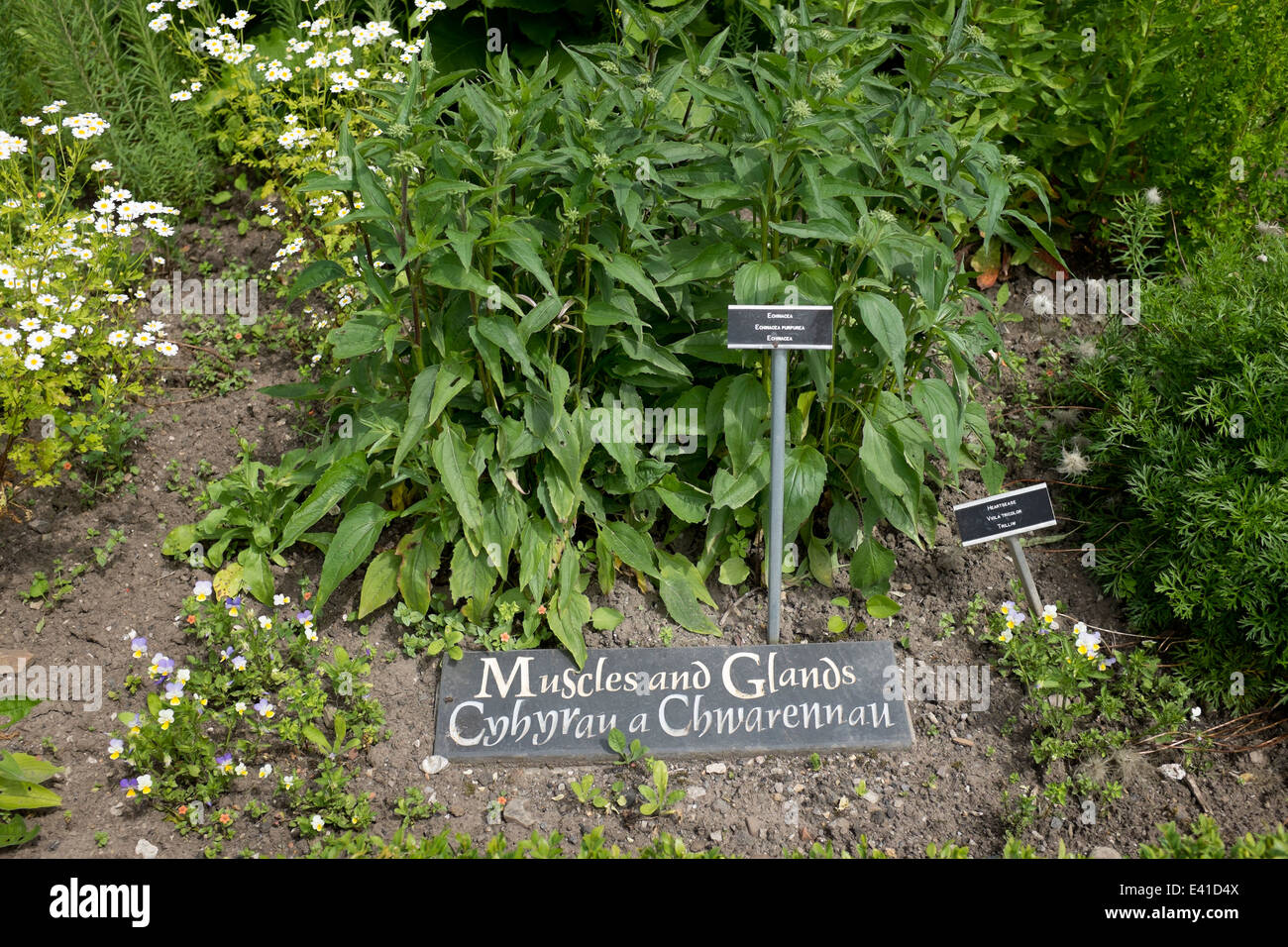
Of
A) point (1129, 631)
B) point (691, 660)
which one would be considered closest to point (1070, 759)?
point (1129, 631)

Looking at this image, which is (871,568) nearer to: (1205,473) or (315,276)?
(1205,473)

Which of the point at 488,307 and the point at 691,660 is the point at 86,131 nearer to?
the point at 488,307

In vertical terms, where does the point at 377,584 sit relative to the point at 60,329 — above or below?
below

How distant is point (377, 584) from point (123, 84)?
3.13 meters

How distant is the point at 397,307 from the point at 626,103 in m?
0.87

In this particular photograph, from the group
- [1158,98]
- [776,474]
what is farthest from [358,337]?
[1158,98]

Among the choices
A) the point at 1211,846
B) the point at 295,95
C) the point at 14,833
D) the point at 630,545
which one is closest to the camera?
the point at 1211,846

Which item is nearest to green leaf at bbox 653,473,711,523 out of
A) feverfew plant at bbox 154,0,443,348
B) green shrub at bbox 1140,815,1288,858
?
green shrub at bbox 1140,815,1288,858

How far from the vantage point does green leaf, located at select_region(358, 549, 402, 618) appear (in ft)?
10.6

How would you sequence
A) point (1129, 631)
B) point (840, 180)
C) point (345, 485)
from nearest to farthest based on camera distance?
point (840, 180)
point (345, 485)
point (1129, 631)

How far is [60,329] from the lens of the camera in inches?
131

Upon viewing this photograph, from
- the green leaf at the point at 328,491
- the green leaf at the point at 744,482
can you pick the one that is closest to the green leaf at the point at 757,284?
the green leaf at the point at 744,482

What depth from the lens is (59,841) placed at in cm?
277

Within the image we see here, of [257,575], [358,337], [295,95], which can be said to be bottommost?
[257,575]
